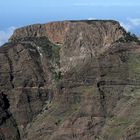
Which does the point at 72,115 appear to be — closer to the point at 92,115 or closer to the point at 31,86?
the point at 92,115

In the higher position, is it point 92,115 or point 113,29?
point 113,29

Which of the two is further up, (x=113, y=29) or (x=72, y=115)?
(x=113, y=29)

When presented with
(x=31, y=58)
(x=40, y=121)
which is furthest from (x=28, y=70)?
(x=40, y=121)

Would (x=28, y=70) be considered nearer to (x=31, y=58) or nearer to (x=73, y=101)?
(x=31, y=58)

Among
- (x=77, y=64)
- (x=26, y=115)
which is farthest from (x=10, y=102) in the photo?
(x=77, y=64)

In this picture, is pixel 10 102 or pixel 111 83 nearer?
pixel 111 83

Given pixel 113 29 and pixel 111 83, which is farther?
pixel 113 29
